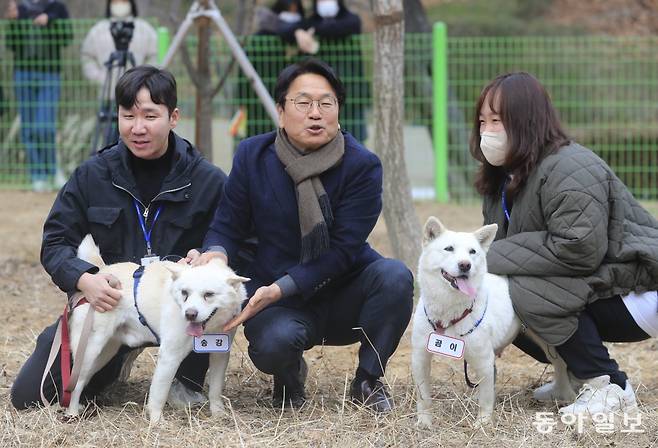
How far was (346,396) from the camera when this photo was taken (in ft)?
13.2

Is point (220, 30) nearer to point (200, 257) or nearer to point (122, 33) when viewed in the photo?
point (122, 33)

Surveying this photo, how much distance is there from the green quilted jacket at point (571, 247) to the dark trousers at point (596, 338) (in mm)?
50

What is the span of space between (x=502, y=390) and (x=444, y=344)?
779 millimetres

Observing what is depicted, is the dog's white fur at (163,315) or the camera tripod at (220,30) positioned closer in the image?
the dog's white fur at (163,315)

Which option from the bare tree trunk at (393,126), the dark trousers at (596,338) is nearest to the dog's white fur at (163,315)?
the dark trousers at (596,338)

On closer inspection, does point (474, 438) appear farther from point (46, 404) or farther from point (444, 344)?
point (46, 404)

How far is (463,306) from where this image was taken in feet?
12.0

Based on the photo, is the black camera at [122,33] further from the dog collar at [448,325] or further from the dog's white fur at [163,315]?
the dog collar at [448,325]

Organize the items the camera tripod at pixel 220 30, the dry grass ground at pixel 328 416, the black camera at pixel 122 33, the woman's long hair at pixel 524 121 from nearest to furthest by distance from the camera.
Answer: the dry grass ground at pixel 328 416 < the woman's long hair at pixel 524 121 < the camera tripod at pixel 220 30 < the black camera at pixel 122 33

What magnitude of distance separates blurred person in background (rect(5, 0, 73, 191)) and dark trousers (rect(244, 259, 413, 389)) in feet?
20.4

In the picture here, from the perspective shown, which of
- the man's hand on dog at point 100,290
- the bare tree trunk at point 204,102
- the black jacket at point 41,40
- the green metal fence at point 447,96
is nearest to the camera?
the man's hand on dog at point 100,290

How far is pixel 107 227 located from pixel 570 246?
1.78 m

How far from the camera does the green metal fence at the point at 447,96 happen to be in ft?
29.8

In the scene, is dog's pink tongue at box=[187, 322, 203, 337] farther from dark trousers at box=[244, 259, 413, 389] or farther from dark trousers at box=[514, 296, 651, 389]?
dark trousers at box=[514, 296, 651, 389]
